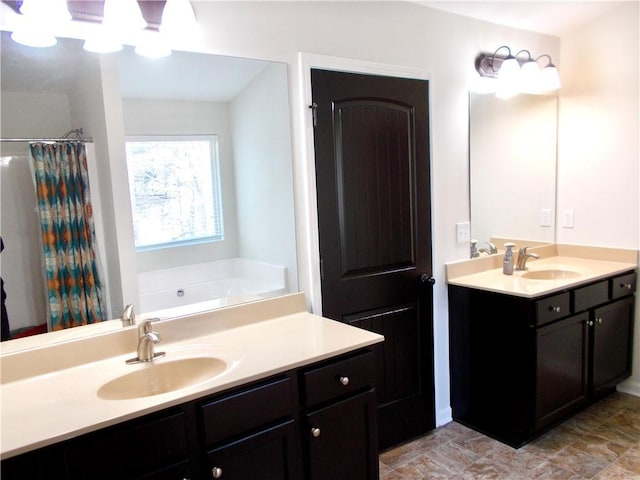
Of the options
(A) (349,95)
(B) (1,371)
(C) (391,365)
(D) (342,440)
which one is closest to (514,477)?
(C) (391,365)

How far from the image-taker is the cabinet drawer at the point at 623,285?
2.85 m

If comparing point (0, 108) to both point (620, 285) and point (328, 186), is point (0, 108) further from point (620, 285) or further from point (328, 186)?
point (620, 285)

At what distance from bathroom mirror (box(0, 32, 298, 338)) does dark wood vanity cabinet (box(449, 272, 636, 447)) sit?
1122 millimetres

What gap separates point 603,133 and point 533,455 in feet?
6.73

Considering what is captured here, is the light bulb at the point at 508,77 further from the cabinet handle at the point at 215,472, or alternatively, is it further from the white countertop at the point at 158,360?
the cabinet handle at the point at 215,472

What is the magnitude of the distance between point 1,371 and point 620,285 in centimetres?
318

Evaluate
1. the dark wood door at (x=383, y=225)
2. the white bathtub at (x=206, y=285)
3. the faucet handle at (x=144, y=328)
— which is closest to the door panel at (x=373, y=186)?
→ the dark wood door at (x=383, y=225)

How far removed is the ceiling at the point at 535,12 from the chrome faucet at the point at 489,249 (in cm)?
135

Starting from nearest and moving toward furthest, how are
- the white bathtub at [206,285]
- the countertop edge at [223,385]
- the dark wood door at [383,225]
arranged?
the countertop edge at [223,385], the white bathtub at [206,285], the dark wood door at [383,225]

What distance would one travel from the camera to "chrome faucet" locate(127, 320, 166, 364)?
167 centimetres

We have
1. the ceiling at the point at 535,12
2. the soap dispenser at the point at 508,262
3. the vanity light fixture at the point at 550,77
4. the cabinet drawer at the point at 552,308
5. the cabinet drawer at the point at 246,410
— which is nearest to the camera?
the cabinet drawer at the point at 246,410

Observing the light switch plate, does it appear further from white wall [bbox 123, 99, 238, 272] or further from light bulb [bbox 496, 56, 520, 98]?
white wall [bbox 123, 99, 238, 272]

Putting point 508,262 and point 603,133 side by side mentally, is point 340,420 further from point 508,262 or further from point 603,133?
point 603,133

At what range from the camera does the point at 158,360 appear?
1688 mm
